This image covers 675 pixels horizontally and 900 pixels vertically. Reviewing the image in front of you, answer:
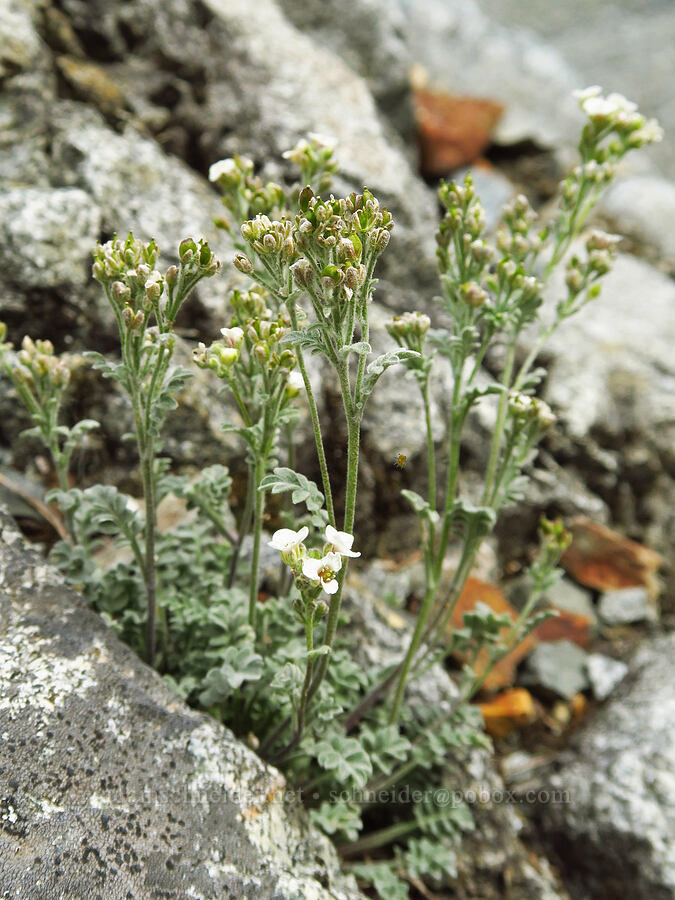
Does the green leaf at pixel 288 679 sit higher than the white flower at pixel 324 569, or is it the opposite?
the white flower at pixel 324 569

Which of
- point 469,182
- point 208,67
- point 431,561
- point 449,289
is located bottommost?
point 431,561

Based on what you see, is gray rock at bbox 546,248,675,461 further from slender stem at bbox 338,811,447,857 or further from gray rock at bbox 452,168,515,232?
slender stem at bbox 338,811,447,857

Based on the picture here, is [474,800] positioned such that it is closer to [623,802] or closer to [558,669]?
[623,802]

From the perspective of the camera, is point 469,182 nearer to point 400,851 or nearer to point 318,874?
point 318,874

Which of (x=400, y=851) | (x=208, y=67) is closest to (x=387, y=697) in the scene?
(x=400, y=851)

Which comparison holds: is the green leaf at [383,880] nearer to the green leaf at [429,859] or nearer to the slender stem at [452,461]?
the green leaf at [429,859]

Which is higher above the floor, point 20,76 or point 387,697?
point 20,76

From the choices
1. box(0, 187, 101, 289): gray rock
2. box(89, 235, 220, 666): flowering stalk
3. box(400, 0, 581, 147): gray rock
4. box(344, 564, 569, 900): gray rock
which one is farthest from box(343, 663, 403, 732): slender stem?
box(400, 0, 581, 147): gray rock

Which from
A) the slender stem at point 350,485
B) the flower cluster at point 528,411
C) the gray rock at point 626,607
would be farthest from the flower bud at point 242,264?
the gray rock at point 626,607
